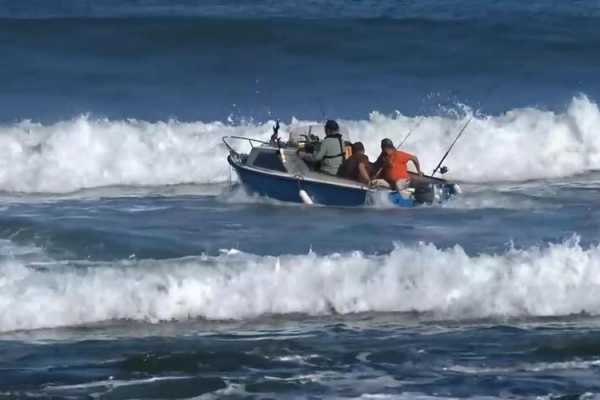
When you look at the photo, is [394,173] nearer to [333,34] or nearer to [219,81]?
[219,81]

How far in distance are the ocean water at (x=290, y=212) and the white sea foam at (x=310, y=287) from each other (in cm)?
3

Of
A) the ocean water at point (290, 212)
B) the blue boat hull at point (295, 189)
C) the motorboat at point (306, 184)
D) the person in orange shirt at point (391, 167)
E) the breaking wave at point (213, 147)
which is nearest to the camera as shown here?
the ocean water at point (290, 212)

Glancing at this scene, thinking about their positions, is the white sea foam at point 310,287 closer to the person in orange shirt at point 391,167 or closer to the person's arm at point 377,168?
the person in orange shirt at point 391,167

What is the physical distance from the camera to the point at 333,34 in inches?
1590

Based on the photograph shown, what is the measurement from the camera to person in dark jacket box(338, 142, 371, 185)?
25.5 metres

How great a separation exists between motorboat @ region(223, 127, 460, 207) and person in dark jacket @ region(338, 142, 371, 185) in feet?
0.64

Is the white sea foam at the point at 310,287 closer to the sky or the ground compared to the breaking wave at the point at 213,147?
closer to the ground

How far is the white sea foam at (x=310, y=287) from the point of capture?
18.4 metres

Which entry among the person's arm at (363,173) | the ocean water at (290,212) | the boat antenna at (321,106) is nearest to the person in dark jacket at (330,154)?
the person's arm at (363,173)

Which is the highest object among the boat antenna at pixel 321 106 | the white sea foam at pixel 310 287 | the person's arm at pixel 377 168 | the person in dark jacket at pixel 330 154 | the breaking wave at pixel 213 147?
the boat antenna at pixel 321 106

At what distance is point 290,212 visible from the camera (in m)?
24.8

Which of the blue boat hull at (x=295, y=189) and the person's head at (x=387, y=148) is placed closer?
the blue boat hull at (x=295, y=189)

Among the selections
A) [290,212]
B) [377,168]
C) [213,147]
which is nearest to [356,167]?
[377,168]

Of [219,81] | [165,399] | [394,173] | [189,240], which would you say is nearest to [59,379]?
[165,399]
